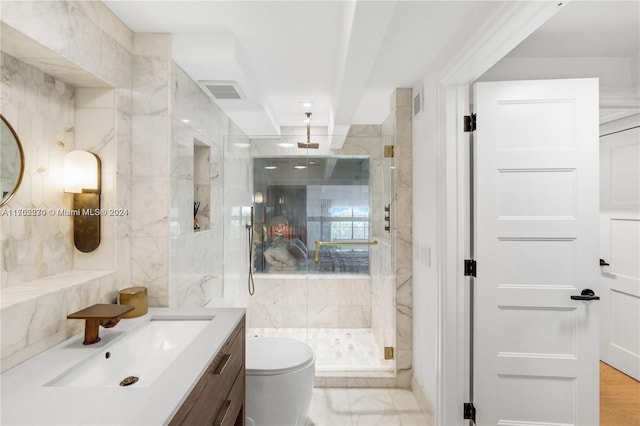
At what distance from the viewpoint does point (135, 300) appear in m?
1.61

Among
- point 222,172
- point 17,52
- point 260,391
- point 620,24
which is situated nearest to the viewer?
point 17,52

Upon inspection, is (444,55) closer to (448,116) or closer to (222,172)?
(448,116)

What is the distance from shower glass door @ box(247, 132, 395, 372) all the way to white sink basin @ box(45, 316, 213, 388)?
58.3 inches

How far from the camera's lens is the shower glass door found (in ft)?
9.42

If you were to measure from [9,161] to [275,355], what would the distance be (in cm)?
161

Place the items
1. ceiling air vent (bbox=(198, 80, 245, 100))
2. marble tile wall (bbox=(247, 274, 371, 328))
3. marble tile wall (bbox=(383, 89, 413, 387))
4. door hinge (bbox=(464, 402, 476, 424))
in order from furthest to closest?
1. marble tile wall (bbox=(247, 274, 371, 328))
2. marble tile wall (bbox=(383, 89, 413, 387))
3. ceiling air vent (bbox=(198, 80, 245, 100))
4. door hinge (bbox=(464, 402, 476, 424))

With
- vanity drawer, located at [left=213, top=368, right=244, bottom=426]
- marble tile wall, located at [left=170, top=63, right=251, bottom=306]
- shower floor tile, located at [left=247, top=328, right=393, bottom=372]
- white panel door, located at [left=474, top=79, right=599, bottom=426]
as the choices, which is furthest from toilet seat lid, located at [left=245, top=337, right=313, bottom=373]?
white panel door, located at [left=474, top=79, right=599, bottom=426]

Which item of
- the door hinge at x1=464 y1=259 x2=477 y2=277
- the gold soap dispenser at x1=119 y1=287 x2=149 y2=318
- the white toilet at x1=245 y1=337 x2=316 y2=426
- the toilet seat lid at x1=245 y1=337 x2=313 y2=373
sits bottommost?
the white toilet at x1=245 y1=337 x2=316 y2=426

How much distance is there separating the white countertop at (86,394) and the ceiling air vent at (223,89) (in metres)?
1.72

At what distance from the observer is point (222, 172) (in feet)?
9.30

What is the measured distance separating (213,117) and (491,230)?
7.32 feet

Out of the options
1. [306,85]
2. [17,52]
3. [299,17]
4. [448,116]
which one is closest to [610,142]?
[448,116]

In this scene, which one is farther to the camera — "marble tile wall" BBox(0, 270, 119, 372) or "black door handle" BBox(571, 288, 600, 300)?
"black door handle" BBox(571, 288, 600, 300)

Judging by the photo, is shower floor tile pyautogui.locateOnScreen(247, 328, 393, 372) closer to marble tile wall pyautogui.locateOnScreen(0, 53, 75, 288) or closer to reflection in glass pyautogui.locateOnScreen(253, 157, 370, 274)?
reflection in glass pyautogui.locateOnScreen(253, 157, 370, 274)
